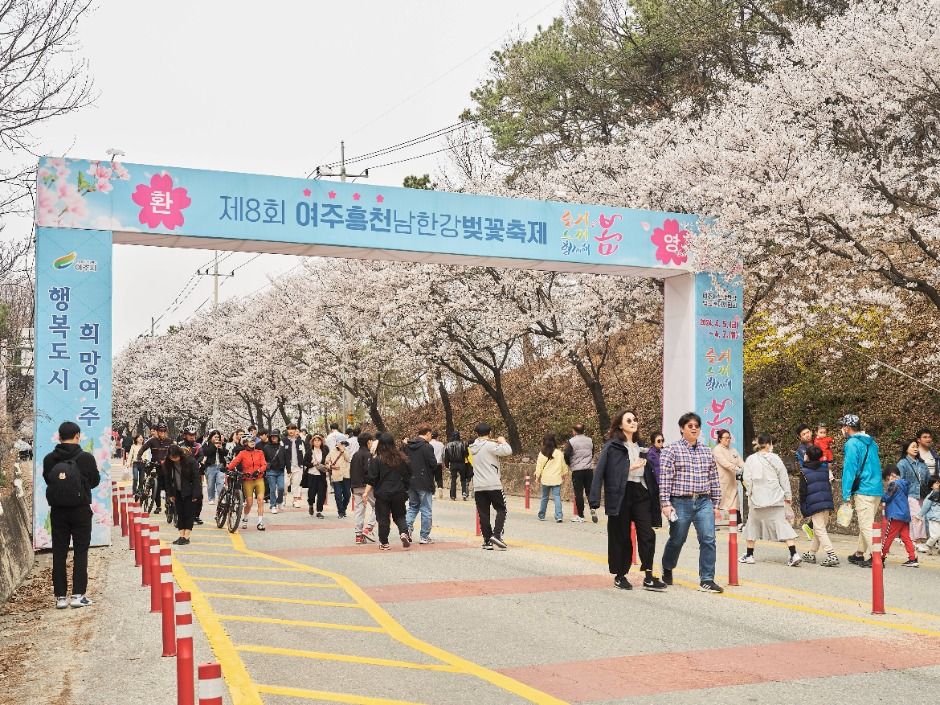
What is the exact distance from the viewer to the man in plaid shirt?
444 inches

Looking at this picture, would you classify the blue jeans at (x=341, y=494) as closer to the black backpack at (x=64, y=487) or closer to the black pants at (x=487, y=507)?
the black pants at (x=487, y=507)

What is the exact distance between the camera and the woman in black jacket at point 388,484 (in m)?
16.0

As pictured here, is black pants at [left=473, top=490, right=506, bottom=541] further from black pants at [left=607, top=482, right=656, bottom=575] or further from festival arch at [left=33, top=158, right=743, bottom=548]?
festival arch at [left=33, top=158, right=743, bottom=548]

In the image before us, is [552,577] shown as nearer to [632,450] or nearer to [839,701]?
[632,450]

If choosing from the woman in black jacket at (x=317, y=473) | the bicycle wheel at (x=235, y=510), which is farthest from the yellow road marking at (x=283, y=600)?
the woman in black jacket at (x=317, y=473)

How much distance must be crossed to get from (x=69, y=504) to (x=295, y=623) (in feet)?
9.00

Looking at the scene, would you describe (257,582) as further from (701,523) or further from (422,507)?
(701,523)

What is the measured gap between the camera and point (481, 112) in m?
41.3

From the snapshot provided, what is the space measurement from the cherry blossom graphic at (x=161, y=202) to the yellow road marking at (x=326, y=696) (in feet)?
37.6

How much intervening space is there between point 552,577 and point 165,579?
5899 mm

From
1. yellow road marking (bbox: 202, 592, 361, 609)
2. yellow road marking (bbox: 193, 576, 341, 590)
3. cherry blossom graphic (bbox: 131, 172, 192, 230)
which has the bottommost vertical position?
yellow road marking (bbox: 193, 576, 341, 590)

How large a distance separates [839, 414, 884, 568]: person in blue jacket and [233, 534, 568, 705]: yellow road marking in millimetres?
6521

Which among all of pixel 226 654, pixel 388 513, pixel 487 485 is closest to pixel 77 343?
pixel 388 513

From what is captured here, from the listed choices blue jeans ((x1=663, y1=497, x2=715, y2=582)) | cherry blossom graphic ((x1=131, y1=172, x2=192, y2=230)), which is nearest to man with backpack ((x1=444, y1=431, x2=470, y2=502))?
cherry blossom graphic ((x1=131, y1=172, x2=192, y2=230))
